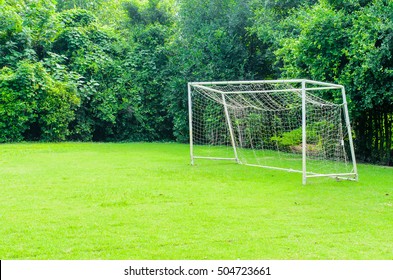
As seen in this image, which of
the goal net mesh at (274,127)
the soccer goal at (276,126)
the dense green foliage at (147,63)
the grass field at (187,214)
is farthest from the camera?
the dense green foliage at (147,63)

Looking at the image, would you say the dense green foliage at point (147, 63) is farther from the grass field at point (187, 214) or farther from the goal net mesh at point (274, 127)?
the grass field at point (187, 214)

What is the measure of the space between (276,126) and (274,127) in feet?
1.19

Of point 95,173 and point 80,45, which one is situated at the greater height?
point 80,45

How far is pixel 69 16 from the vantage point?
19453 mm

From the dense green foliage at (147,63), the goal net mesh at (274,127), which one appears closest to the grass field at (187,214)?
the goal net mesh at (274,127)

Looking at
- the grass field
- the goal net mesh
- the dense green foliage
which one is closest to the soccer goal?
the goal net mesh

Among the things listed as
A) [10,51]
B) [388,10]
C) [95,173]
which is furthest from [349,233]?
[10,51]

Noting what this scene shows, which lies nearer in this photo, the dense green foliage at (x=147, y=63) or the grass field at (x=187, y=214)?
the grass field at (x=187, y=214)

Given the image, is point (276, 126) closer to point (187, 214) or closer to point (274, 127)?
point (274, 127)

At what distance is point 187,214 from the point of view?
20.1 ft

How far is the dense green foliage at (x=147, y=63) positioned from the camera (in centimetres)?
1305

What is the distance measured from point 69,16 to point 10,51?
2876mm

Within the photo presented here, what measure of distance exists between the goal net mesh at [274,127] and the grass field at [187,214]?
149 cm
